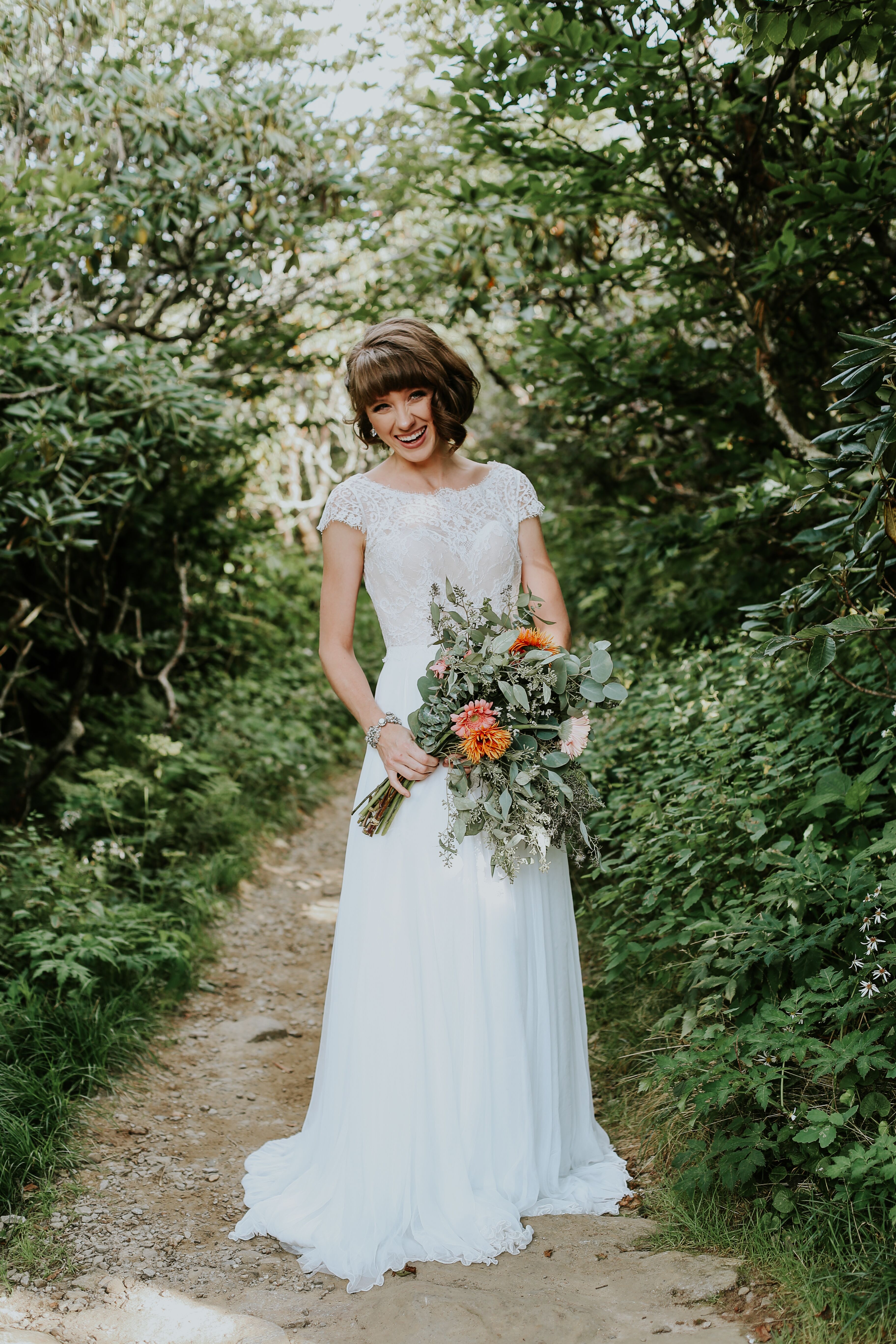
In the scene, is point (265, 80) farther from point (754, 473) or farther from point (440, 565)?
point (440, 565)

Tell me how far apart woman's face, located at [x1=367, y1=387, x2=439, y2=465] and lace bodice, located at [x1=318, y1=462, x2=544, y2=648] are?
131mm

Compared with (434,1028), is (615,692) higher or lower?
higher

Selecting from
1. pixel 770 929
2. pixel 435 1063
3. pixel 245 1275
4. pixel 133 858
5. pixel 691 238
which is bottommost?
pixel 245 1275

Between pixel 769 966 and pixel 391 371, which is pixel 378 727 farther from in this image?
pixel 769 966

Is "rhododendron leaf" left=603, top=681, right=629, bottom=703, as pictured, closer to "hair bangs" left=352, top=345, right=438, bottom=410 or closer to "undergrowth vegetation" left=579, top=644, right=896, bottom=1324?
"undergrowth vegetation" left=579, top=644, right=896, bottom=1324

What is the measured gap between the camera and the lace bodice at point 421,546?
118 inches

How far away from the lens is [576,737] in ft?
9.22

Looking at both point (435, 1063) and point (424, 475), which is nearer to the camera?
point (435, 1063)

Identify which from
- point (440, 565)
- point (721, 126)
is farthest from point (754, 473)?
point (440, 565)

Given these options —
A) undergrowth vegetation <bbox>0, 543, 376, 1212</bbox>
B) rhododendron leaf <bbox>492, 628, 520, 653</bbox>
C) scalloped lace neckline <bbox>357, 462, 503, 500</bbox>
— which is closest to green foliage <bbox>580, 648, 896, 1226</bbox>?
rhododendron leaf <bbox>492, 628, 520, 653</bbox>

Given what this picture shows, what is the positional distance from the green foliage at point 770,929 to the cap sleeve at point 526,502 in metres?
0.99

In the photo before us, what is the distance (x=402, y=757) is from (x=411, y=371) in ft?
3.65

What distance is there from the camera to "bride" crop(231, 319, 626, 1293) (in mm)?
2826

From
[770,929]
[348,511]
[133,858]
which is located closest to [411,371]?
[348,511]
